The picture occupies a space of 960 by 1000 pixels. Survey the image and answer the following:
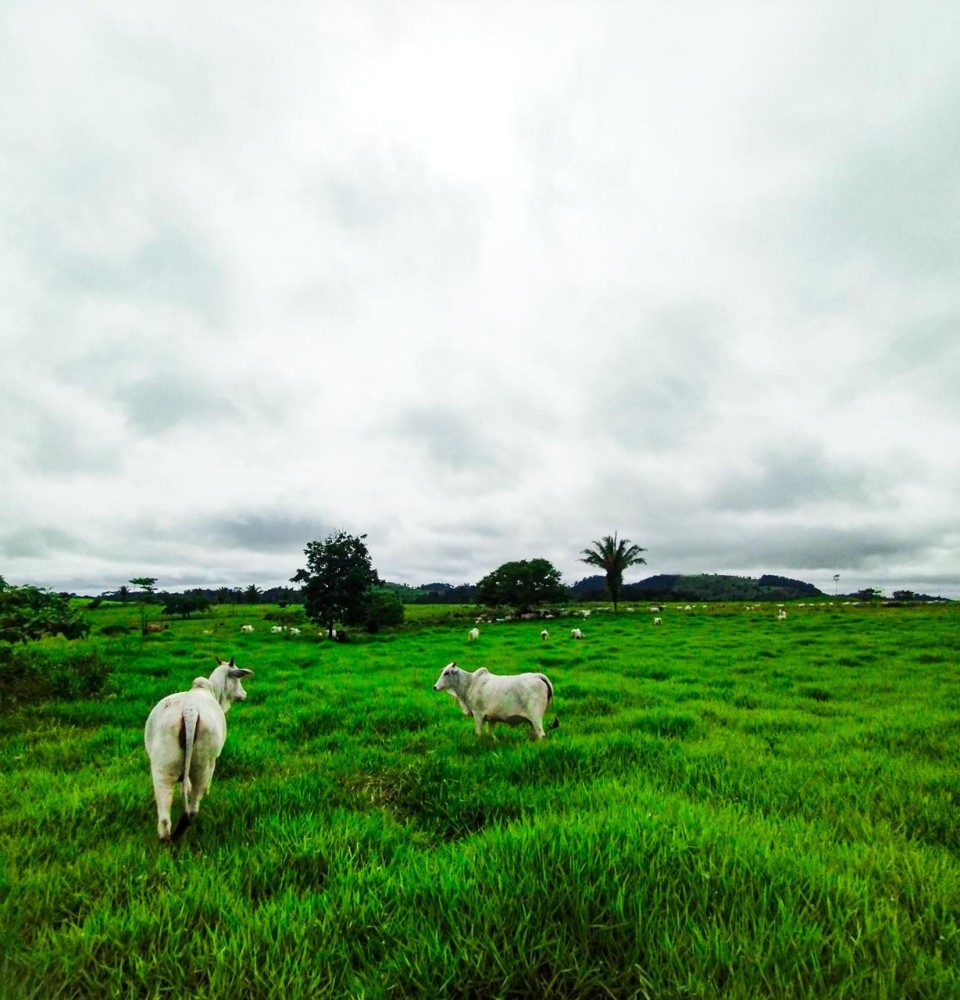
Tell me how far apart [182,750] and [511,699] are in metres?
4.32

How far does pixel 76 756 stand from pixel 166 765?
3923mm

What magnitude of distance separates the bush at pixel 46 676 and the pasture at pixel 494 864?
1514 mm

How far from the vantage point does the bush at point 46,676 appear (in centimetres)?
919

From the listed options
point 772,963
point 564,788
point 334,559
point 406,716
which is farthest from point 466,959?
point 334,559

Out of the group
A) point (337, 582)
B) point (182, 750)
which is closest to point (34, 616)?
point (182, 750)

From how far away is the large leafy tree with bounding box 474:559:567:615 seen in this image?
6300 centimetres

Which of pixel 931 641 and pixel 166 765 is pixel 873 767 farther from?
pixel 931 641

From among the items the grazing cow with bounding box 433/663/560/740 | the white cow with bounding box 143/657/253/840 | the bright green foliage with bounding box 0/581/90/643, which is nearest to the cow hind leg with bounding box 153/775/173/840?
the white cow with bounding box 143/657/253/840

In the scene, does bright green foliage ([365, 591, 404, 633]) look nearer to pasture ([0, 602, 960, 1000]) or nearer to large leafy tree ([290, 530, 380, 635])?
large leafy tree ([290, 530, 380, 635])

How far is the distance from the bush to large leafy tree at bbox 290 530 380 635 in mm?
30574

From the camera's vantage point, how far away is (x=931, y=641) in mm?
21734

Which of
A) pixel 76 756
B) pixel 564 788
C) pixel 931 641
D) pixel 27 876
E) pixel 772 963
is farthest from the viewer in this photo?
pixel 931 641

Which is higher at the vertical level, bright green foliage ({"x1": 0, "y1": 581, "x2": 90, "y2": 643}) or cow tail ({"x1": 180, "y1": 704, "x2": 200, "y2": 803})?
bright green foliage ({"x1": 0, "y1": 581, "x2": 90, "y2": 643})

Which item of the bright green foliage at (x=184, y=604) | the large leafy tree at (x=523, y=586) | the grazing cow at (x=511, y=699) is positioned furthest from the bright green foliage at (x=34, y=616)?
the bright green foliage at (x=184, y=604)
